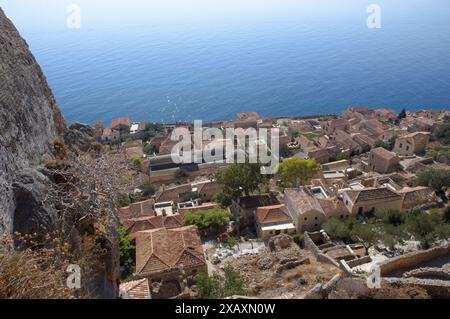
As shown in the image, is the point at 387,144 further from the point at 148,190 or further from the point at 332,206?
the point at 148,190

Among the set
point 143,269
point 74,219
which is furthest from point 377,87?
point 74,219

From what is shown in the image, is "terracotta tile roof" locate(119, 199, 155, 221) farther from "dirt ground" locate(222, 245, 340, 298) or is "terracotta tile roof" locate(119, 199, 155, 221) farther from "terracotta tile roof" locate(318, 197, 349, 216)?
"terracotta tile roof" locate(318, 197, 349, 216)

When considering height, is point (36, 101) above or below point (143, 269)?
above

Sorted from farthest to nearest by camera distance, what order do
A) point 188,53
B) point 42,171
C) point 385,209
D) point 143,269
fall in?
point 188,53 → point 385,209 → point 143,269 → point 42,171

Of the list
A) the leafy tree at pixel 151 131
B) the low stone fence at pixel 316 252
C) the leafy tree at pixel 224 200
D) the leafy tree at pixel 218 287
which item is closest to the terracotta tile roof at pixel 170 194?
the leafy tree at pixel 224 200

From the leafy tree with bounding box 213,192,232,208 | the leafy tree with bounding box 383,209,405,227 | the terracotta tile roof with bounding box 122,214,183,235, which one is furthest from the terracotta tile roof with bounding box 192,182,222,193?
the leafy tree with bounding box 383,209,405,227
